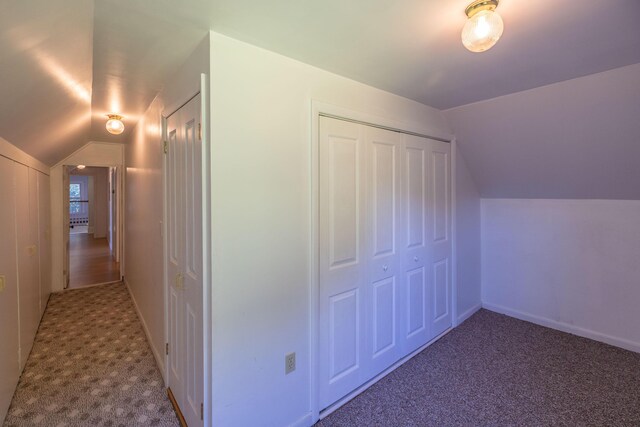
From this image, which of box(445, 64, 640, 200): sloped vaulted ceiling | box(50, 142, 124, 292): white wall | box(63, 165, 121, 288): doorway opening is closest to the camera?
box(445, 64, 640, 200): sloped vaulted ceiling

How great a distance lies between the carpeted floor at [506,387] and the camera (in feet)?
6.31

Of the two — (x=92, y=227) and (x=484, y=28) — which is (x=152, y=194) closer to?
(x=484, y=28)

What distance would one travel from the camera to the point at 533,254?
334cm

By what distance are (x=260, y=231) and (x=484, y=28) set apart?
1425 mm

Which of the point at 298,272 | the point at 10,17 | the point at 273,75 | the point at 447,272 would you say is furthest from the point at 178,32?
the point at 447,272

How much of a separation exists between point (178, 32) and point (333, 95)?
0.97 metres

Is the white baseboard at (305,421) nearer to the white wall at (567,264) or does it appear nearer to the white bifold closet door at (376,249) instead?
the white bifold closet door at (376,249)

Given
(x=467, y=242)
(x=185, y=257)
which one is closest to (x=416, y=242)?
(x=467, y=242)

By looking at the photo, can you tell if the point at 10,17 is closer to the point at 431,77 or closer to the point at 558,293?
the point at 431,77

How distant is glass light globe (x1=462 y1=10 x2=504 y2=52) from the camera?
123 cm

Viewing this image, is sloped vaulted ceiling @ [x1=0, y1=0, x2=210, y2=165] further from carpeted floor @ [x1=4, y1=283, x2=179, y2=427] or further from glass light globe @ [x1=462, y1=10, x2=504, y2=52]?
carpeted floor @ [x1=4, y1=283, x2=179, y2=427]

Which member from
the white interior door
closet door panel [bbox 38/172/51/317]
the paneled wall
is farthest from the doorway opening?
the white interior door

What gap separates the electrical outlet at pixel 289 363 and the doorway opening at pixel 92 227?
15.1ft

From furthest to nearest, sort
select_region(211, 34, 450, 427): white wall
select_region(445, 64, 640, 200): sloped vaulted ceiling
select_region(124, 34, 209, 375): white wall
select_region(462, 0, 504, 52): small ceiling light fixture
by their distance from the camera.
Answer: select_region(445, 64, 640, 200): sloped vaulted ceiling < select_region(124, 34, 209, 375): white wall < select_region(211, 34, 450, 427): white wall < select_region(462, 0, 504, 52): small ceiling light fixture
